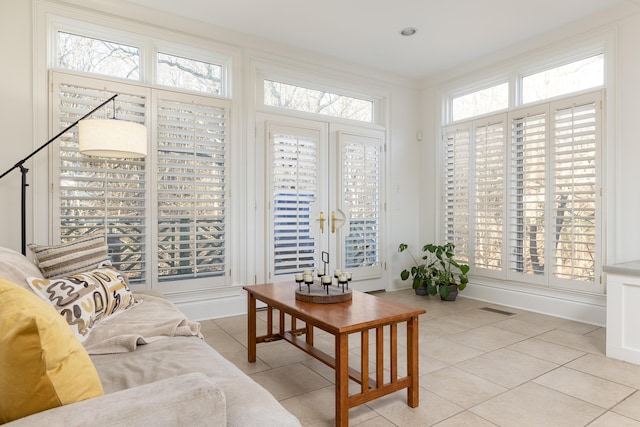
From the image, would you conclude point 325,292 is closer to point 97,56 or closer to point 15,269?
point 15,269

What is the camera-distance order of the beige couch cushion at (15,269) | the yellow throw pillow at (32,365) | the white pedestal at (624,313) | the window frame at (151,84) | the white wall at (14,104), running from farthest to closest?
the window frame at (151,84) < the white wall at (14,104) < the white pedestal at (624,313) < the beige couch cushion at (15,269) < the yellow throw pillow at (32,365)

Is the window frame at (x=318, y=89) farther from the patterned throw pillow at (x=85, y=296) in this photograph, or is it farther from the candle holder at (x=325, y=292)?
the patterned throw pillow at (x=85, y=296)

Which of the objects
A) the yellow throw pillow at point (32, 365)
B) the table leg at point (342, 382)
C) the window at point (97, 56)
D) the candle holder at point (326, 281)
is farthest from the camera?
the window at point (97, 56)

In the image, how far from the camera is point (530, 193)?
408 cm

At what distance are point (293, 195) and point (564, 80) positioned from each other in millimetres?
3081

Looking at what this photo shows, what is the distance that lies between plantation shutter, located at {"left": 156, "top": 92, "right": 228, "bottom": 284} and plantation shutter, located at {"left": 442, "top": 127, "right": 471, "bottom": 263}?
289 cm

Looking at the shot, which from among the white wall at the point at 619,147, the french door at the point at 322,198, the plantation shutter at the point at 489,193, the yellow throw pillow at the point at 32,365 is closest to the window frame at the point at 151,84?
the french door at the point at 322,198

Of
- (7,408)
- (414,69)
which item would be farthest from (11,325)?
(414,69)

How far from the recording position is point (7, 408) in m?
0.88

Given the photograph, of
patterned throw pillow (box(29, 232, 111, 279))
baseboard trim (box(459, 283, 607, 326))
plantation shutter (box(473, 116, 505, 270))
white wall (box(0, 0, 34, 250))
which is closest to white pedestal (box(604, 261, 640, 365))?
baseboard trim (box(459, 283, 607, 326))

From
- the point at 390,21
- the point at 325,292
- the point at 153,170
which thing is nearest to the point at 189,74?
the point at 153,170

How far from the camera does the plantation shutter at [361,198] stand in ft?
15.4

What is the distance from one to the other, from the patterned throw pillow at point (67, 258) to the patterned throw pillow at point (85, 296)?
5.5 inches

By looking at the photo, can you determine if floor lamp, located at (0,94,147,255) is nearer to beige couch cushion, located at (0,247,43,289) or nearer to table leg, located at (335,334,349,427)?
beige couch cushion, located at (0,247,43,289)
